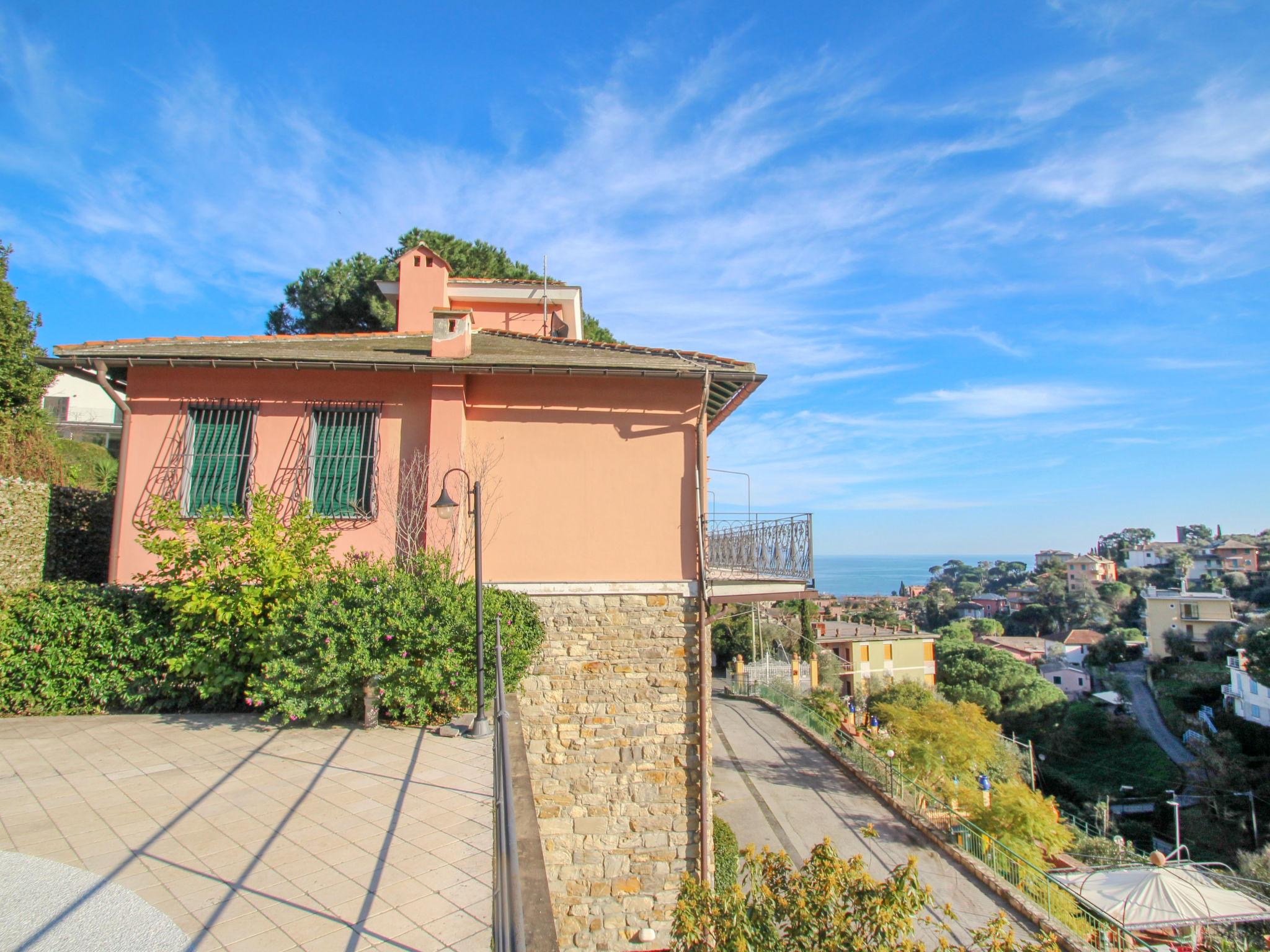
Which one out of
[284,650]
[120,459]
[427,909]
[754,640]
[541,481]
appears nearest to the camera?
[427,909]

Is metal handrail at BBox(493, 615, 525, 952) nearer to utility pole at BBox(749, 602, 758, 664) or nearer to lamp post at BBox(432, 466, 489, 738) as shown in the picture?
lamp post at BBox(432, 466, 489, 738)

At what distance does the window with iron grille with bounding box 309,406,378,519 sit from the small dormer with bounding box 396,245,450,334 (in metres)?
3.62

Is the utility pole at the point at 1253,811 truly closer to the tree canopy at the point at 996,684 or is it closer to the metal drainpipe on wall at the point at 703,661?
the tree canopy at the point at 996,684

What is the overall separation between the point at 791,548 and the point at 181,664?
871 centimetres

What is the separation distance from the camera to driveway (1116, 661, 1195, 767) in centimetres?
3766

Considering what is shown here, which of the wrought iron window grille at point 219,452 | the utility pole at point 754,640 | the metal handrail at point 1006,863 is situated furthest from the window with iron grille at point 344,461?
the utility pole at point 754,640

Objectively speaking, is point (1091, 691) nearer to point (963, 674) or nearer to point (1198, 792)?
point (963, 674)

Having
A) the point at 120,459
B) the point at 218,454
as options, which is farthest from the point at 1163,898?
the point at 120,459

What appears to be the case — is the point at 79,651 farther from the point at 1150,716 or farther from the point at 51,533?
the point at 1150,716

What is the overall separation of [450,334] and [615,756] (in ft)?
22.3

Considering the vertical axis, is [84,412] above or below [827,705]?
above

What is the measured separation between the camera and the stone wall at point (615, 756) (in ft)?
29.5

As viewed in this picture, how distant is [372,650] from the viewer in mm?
7613

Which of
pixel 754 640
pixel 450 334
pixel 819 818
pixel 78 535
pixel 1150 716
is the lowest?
pixel 1150 716
